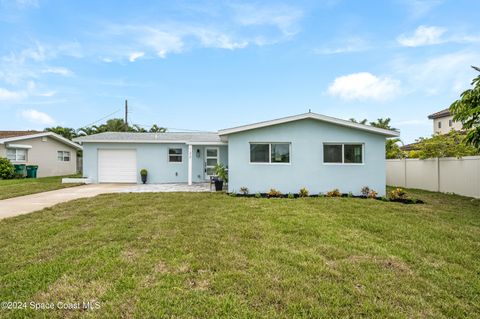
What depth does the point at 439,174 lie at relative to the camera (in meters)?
13.5

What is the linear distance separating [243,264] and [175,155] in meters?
13.4

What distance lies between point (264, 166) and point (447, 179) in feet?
29.9

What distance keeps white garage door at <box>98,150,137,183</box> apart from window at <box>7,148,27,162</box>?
8.42m

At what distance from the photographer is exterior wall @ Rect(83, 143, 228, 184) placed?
54.1 feet

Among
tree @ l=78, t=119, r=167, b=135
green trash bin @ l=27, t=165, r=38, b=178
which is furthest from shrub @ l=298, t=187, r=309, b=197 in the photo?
tree @ l=78, t=119, r=167, b=135

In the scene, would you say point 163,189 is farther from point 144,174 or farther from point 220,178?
point 144,174

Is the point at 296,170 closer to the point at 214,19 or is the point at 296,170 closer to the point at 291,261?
the point at 291,261

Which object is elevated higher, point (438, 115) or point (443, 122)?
point (438, 115)

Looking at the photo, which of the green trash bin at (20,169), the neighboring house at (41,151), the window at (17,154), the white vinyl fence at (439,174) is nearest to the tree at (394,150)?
the white vinyl fence at (439,174)

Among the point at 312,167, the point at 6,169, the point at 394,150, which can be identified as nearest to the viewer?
the point at 312,167

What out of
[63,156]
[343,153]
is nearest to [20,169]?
[63,156]

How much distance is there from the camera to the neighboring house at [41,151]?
1944 centimetres

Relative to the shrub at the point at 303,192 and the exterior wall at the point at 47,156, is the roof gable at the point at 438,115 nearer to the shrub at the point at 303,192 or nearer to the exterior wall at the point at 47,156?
the shrub at the point at 303,192

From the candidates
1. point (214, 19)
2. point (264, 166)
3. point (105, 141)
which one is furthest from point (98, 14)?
point (264, 166)
